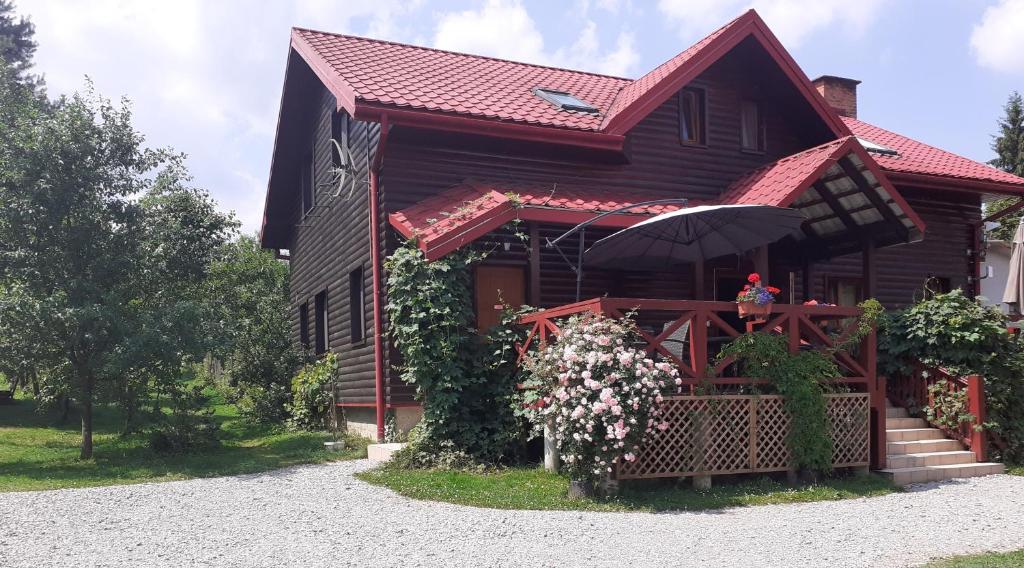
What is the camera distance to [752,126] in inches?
629

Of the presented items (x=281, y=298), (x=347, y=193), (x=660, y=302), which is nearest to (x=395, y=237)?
(x=347, y=193)

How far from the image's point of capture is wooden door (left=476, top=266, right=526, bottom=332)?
42.1 feet

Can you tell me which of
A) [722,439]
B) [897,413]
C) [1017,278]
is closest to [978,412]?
[897,413]

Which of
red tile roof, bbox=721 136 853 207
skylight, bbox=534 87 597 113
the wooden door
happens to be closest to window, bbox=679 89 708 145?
red tile roof, bbox=721 136 853 207

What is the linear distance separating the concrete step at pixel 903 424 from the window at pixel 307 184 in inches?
485

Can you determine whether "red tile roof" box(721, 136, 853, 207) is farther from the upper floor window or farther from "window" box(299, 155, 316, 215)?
"window" box(299, 155, 316, 215)

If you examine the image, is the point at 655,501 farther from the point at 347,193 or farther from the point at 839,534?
the point at 347,193

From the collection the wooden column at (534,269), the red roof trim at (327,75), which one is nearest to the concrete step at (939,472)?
the wooden column at (534,269)

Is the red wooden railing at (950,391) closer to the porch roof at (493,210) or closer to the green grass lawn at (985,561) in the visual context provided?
the porch roof at (493,210)

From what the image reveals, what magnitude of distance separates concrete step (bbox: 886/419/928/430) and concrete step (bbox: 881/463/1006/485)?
36.5 inches

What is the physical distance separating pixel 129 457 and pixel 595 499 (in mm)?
7982

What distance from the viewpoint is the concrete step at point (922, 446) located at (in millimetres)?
11070

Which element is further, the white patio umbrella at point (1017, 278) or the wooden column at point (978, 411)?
the white patio umbrella at point (1017, 278)

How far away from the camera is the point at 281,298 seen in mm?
22906
